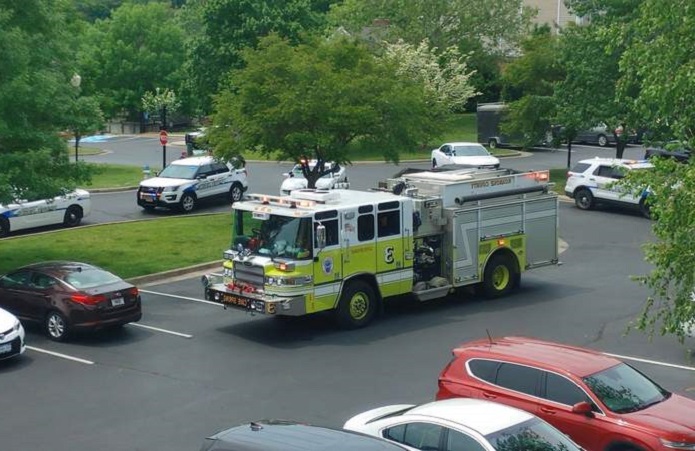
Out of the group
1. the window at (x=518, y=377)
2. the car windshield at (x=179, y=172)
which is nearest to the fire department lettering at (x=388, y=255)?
the window at (x=518, y=377)

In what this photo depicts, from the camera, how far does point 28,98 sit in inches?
968

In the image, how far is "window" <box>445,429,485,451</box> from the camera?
11.2 meters

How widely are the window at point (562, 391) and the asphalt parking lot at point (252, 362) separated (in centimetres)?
354

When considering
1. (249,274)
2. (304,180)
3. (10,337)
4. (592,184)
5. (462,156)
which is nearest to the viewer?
(10,337)

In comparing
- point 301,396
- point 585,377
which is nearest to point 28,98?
point 301,396

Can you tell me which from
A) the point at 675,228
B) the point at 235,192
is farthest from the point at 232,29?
the point at 675,228

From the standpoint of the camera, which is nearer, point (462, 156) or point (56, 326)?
point (56, 326)

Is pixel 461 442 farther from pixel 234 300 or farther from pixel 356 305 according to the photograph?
pixel 356 305

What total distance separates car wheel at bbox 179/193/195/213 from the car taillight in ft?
57.6

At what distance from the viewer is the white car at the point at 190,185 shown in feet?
125

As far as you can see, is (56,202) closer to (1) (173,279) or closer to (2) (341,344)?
(1) (173,279)

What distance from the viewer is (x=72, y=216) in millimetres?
35250

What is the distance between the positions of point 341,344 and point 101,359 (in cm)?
438

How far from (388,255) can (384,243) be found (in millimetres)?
262
